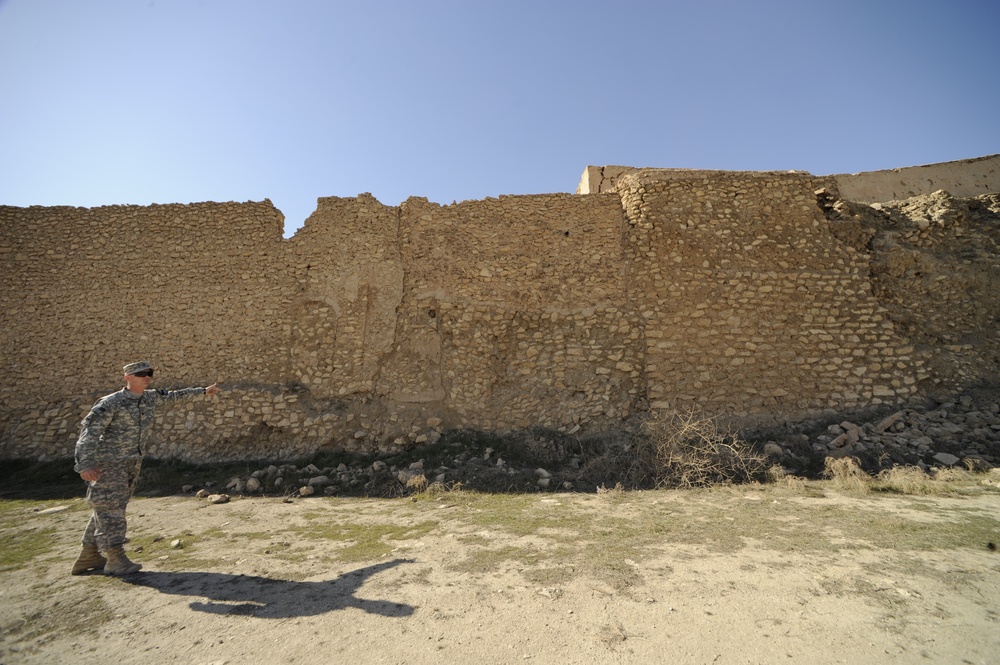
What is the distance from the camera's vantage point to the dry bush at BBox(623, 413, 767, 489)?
6324 millimetres

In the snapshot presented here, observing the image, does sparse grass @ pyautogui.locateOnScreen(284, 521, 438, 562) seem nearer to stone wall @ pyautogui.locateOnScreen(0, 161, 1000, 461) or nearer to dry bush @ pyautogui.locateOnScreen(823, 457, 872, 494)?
stone wall @ pyautogui.locateOnScreen(0, 161, 1000, 461)

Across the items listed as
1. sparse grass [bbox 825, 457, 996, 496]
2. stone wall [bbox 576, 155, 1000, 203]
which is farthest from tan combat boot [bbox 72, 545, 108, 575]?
stone wall [bbox 576, 155, 1000, 203]

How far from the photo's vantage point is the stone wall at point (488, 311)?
310 inches

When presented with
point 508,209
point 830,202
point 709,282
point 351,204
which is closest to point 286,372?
point 351,204

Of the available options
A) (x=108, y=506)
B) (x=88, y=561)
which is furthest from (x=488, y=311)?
(x=88, y=561)

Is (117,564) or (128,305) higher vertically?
(128,305)

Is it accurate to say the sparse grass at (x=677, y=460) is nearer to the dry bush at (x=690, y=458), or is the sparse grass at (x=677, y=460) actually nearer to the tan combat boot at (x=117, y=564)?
the dry bush at (x=690, y=458)

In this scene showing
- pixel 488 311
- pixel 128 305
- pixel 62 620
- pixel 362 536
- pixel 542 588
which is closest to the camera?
pixel 62 620

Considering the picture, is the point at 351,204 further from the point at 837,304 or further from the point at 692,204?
the point at 837,304

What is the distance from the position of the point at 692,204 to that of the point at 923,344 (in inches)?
172

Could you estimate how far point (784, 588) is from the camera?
125 inches

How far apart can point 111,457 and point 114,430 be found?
22cm

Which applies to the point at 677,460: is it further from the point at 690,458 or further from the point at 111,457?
the point at 111,457

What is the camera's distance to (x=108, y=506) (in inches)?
154
